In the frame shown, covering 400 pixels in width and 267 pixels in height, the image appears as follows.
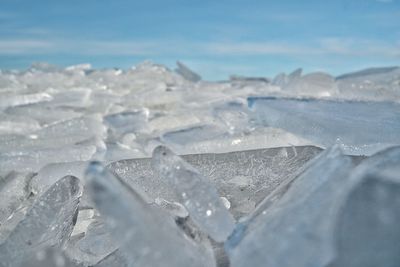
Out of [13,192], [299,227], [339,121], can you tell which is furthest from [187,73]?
[299,227]

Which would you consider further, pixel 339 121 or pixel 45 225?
pixel 339 121

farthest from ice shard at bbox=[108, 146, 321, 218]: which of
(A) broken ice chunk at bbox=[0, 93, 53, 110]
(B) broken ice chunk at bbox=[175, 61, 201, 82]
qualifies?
(B) broken ice chunk at bbox=[175, 61, 201, 82]

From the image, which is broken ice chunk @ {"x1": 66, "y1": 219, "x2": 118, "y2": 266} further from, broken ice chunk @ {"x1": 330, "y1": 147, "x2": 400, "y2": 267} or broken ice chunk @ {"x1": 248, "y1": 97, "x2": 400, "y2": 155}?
broken ice chunk @ {"x1": 248, "y1": 97, "x2": 400, "y2": 155}

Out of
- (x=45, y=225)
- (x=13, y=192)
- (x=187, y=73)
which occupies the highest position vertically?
(x=45, y=225)

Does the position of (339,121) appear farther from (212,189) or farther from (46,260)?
(46,260)

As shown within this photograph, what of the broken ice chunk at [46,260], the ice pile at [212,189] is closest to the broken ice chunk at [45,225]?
the ice pile at [212,189]

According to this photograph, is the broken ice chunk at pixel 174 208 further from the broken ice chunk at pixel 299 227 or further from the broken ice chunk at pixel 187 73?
the broken ice chunk at pixel 187 73

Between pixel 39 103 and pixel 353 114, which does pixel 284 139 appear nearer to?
pixel 353 114
